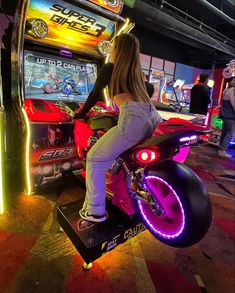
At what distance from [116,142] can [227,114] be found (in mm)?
4369

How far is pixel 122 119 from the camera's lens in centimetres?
134

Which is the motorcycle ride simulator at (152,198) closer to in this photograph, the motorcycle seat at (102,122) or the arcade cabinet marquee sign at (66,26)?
the motorcycle seat at (102,122)

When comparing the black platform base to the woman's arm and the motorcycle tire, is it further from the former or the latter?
the woman's arm

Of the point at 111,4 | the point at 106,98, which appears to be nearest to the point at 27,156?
the point at 106,98

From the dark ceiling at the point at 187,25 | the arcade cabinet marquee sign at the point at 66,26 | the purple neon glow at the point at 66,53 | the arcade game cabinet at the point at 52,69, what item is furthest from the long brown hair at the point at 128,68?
the dark ceiling at the point at 187,25

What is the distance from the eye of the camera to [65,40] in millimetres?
2447

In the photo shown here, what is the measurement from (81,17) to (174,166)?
6.66ft

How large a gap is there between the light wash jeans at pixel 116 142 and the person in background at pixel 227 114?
3.97 meters

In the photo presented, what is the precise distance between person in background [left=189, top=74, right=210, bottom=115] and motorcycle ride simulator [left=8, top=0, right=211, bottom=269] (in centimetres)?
281

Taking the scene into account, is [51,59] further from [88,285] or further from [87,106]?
[88,285]

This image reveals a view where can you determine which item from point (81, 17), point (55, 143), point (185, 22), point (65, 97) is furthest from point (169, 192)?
point (185, 22)

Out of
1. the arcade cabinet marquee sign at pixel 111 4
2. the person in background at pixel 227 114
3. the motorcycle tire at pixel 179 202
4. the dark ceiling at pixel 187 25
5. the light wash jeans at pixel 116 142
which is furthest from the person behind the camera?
the dark ceiling at pixel 187 25

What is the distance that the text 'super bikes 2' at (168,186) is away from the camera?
1.10 metres

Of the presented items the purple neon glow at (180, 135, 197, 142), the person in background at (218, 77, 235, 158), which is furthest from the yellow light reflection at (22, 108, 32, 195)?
the person in background at (218, 77, 235, 158)
